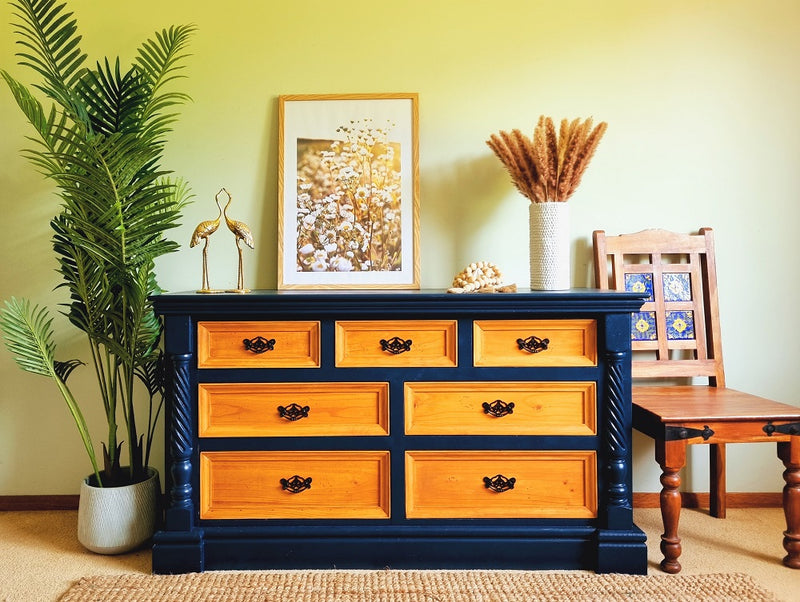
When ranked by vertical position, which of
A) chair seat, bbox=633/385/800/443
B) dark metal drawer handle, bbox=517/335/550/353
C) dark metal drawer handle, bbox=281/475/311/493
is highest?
dark metal drawer handle, bbox=517/335/550/353

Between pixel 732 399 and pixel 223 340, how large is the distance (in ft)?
6.11

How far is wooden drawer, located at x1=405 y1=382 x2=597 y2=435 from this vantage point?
77.2 inches

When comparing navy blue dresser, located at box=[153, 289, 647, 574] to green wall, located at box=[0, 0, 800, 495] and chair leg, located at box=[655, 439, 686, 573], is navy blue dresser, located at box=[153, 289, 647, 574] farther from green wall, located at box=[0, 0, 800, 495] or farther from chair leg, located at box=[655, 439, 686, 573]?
green wall, located at box=[0, 0, 800, 495]

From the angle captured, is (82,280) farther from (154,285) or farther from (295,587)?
(295,587)

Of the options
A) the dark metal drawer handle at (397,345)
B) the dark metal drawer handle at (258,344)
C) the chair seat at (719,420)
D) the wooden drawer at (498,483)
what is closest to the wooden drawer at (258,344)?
the dark metal drawer handle at (258,344)

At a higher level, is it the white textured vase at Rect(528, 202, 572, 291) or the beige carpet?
the white textured vase at Rect(528, 202, 572, 291)

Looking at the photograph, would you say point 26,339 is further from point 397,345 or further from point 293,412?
point 397,345

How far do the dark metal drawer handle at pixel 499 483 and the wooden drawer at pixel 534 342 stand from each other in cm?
39

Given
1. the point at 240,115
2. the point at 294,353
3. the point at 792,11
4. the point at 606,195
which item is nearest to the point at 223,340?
the point at 294,353

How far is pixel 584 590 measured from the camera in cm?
182

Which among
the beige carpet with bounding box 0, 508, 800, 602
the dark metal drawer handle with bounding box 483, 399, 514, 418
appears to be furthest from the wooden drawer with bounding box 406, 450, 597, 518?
the beige carpet with bounding box 0, 508, 800, 602

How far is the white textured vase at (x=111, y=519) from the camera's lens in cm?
206

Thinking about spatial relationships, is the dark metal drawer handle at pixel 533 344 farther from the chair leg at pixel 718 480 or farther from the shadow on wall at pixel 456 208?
the chair leg at pixel 718 480

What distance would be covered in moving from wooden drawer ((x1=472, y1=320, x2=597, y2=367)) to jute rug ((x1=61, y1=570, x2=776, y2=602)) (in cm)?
71
